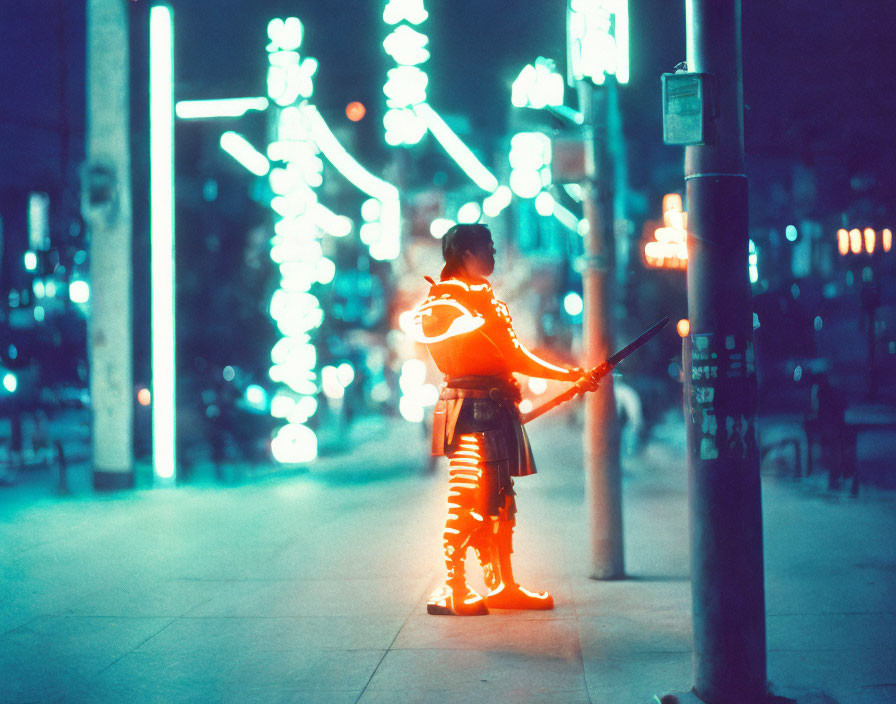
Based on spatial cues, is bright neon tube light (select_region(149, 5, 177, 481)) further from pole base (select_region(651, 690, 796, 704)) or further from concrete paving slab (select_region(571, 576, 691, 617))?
pole base (select_region(651, 690, 796, 704))

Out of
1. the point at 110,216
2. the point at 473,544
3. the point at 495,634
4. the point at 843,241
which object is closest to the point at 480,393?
the point at 473,544

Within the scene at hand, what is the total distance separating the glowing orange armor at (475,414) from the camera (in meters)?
6.35

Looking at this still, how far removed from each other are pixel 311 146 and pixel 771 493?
31.1 ft

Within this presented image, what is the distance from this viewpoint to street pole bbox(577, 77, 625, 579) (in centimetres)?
746

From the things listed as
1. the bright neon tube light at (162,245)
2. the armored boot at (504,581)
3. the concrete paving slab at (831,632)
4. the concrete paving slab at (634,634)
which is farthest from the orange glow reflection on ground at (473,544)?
the bright neon tube light at (162,245)

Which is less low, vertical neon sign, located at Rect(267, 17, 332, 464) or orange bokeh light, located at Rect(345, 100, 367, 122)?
orange bokeh light, located at Rect(345, 100, 367, 122)

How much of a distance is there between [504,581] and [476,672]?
1.33m

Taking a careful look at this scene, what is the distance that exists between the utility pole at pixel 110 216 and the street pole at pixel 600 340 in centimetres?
818

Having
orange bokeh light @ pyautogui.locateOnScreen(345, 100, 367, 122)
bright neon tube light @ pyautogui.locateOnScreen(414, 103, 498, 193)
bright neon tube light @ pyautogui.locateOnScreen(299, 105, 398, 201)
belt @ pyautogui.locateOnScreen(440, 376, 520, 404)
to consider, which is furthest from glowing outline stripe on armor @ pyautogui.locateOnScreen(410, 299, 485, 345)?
orange bokeh light @ pyautogui.locateOnScreen(345, 100, 367, 122)

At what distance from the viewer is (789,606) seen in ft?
21.5

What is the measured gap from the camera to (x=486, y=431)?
6387 mm

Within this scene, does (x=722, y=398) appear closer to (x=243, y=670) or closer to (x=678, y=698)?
(x=678, y=698)

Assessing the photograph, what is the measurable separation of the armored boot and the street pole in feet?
3.37

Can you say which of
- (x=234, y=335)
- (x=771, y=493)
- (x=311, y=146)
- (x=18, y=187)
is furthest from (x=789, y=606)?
(x=18, y=187)
